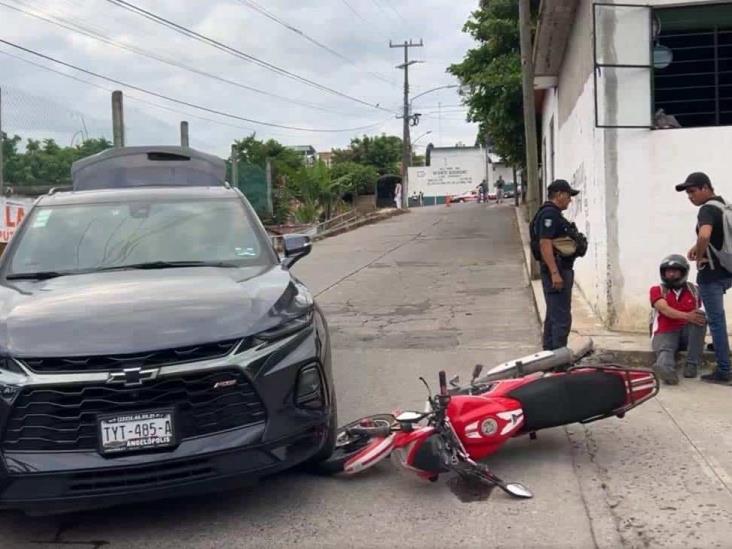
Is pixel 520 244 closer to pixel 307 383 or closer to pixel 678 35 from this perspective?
pixel 678 35

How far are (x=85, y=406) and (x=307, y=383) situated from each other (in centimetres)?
106

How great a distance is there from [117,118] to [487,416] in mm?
10144

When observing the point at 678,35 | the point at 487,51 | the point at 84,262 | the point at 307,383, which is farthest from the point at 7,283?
the point at 487,51

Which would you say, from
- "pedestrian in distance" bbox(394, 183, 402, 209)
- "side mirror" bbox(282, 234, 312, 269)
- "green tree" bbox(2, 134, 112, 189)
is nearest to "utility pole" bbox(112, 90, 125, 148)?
"green tree" bbox(2, 134, 112, 189)

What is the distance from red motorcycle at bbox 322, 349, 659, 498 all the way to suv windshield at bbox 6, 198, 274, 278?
1.38 metres

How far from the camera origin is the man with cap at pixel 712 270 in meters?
6.58

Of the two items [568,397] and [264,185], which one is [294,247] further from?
[264,185]

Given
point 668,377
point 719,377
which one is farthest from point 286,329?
point 719,377

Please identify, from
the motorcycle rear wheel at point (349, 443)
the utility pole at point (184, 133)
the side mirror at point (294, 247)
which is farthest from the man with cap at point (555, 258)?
the utility pole at point (184, 133)

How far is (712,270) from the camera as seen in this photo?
21.8ft

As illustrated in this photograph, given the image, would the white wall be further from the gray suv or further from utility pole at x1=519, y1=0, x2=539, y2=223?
the gray suv

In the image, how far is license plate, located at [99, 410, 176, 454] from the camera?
12.2ft

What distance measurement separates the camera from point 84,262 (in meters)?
5.02

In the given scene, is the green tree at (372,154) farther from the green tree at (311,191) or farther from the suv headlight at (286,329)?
the suv headlight at (286,329)
